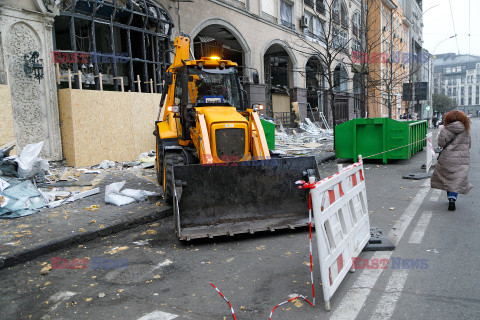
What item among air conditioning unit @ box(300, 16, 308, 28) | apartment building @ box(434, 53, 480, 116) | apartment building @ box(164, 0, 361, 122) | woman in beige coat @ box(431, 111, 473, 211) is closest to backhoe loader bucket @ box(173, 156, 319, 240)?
woman in beige coat @ box(431, 111, 473, 211)

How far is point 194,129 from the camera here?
7.23 meters

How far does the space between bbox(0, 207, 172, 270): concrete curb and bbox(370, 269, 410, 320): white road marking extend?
14.0 feet

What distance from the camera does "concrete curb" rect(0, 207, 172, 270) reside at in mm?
4891

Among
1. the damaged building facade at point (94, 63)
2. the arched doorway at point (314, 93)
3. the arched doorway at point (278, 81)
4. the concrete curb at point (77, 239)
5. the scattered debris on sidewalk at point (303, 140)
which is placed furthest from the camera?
the arched doorway at point (314, 93)

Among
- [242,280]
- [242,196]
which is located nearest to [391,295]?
[242,280]

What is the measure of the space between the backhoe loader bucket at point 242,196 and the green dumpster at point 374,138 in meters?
7.61

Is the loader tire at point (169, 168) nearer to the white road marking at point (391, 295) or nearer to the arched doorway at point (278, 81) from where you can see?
the white road marking at point (391, 295)

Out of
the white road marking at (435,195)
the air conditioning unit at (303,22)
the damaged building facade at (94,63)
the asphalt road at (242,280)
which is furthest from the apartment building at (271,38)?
the asphalt road at (242,280)

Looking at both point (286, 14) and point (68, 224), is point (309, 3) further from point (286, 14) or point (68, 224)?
point (68, 224)

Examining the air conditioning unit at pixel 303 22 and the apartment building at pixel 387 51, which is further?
the apartment building at pixel 387 51

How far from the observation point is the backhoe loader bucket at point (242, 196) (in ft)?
18.3

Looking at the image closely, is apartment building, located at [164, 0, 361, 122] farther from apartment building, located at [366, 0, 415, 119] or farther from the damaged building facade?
apartment building, located at [366, 0, 415, 119]

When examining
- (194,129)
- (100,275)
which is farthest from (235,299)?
(194,129)

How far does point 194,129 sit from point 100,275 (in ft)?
11.5
